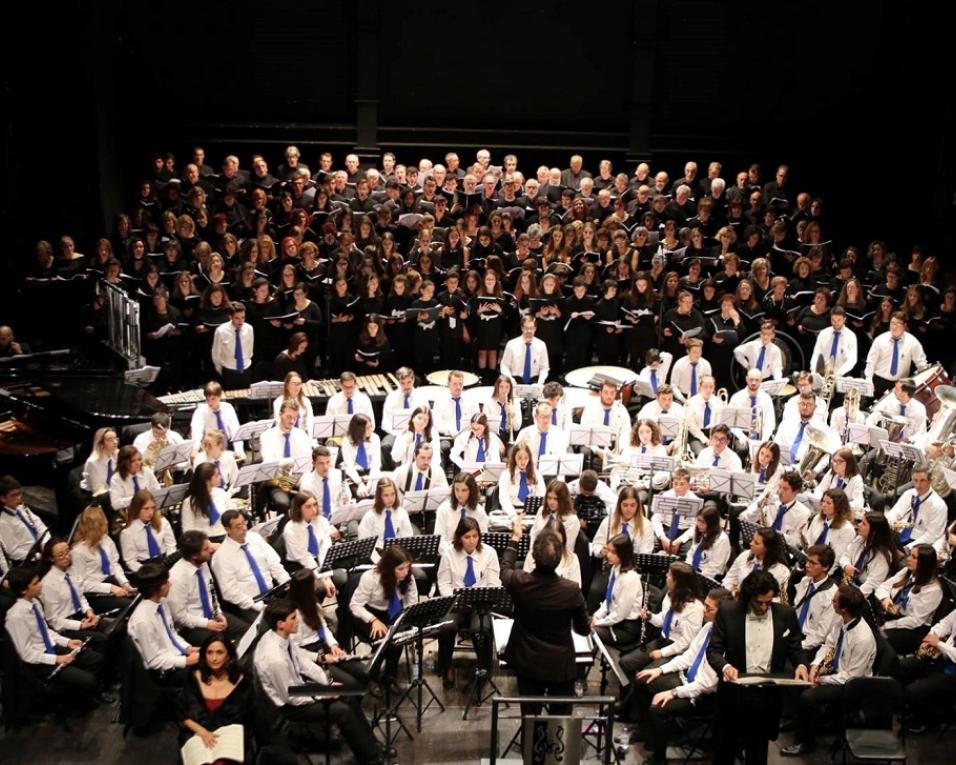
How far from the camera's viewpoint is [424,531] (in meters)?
11.1

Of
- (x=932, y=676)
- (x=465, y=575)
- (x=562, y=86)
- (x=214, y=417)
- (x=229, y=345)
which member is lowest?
(x=932, y=676)

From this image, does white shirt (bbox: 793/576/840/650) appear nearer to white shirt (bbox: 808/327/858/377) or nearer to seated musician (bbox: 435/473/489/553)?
seated musician (bbox: 435/473/489/553)

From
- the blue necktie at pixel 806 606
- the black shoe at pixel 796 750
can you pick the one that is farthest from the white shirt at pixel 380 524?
the black shoe at pixel 796 750

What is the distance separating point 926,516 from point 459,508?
4113 millimetres

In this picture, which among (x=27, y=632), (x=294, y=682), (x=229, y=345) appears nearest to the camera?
(x=294, y=682)

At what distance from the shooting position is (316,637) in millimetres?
9148

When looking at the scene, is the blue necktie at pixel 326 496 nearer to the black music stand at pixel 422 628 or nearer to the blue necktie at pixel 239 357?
the black music stand at pixel 422 628

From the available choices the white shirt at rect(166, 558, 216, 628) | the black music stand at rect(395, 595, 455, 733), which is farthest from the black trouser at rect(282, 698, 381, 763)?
the white shirt at rect(166, 558, 216, 628)

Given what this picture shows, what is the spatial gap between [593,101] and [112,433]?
1224 centimetres

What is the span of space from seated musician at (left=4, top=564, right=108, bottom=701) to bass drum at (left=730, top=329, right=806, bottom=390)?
27.2ft

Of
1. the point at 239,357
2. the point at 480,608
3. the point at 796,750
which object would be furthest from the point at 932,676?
the point at 239,357

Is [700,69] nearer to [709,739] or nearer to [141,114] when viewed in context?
[141,114]

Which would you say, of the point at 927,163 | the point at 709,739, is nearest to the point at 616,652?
the point at 709,739

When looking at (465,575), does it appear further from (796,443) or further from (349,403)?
(796,443)
